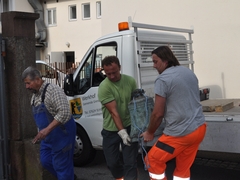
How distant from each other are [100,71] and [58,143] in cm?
183

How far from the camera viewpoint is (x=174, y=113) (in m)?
3.52

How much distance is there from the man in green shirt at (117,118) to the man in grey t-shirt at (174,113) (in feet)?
1.70

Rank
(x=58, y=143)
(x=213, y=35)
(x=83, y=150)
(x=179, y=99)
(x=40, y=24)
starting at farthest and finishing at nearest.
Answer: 1. (x=40, y=24)
2. (x=213, y=35)
3. (x=83, y=150)
4. (x=58, y=143)
5. (x=179, y=99)

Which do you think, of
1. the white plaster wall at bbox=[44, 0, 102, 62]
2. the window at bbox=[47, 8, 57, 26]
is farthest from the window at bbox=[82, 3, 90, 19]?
the window at bbox=[47, 8, 57, 26]

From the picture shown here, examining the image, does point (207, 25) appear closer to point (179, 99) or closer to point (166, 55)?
point (166, 55)

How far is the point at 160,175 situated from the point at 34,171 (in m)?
2.01

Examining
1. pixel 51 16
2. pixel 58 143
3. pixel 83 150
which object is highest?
pixel 51 16

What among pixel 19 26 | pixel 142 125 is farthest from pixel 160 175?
pixel 19 26

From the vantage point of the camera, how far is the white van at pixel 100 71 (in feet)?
17.0

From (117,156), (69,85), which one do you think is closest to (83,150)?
(69,85)

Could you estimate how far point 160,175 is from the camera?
3.69 metres

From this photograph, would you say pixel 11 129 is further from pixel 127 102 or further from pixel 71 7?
pixel 71 7

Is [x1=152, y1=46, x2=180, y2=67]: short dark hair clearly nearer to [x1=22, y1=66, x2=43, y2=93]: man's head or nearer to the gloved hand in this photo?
the gloved hand

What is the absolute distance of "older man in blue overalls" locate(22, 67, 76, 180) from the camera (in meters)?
4.15
